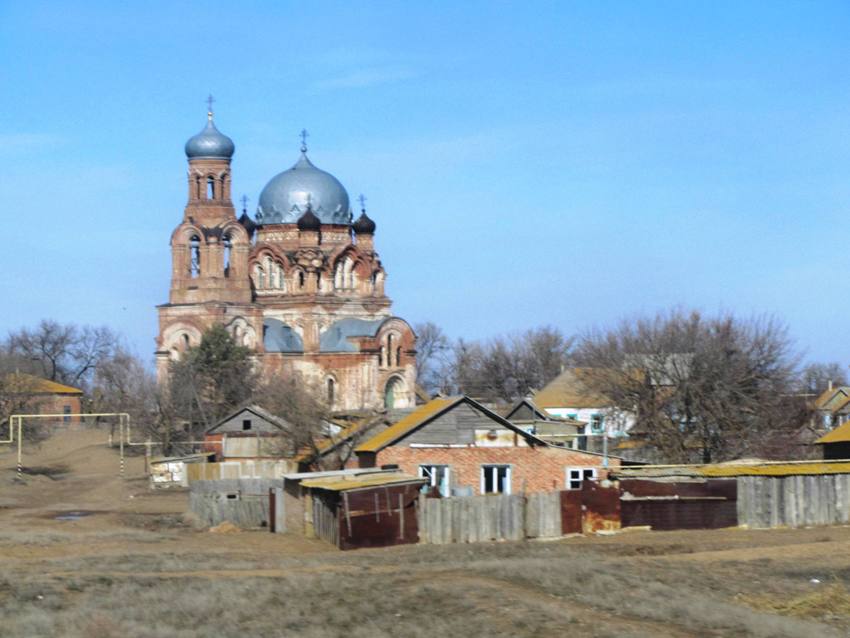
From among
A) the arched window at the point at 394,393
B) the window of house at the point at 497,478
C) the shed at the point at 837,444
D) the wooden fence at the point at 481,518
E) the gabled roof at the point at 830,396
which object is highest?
the arched window at the point at 394,393

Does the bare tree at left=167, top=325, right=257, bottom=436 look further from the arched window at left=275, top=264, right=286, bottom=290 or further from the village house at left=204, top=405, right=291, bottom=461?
the village house at left=204, top=405, right=291, bottom=461

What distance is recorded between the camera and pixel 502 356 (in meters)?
107

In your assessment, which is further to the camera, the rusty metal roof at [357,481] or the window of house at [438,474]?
the window of house at [438,474]

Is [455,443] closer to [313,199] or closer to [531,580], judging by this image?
[531,580]

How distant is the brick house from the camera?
143 feet

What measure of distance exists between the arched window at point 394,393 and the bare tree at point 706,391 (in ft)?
90.3

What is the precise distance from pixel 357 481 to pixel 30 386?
52.9 m

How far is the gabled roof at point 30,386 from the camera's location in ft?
271

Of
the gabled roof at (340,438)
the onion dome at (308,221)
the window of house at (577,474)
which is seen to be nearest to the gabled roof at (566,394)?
the gabled roof at (340,438)

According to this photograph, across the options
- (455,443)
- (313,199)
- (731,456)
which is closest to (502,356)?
(313,199)

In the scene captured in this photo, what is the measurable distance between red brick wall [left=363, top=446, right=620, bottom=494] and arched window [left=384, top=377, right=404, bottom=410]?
Result: 4652cm

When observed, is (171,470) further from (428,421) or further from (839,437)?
(839,437)

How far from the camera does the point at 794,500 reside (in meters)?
39.2

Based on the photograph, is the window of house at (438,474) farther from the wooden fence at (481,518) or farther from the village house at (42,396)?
the village house at (42,396)
